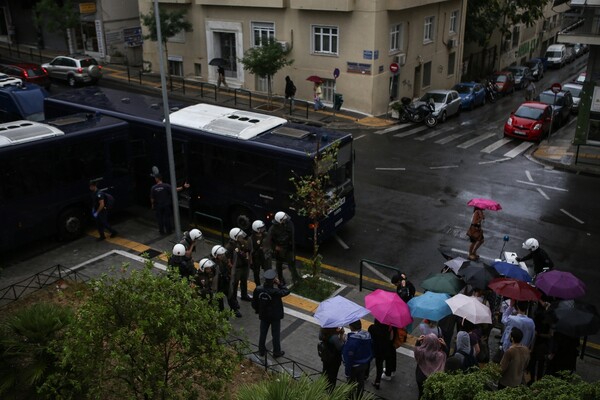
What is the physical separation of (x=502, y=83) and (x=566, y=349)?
3132 cm

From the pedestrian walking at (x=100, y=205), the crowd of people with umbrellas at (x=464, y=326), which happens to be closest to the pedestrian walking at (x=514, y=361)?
the crowd of people with umbrellas at (x=464, y=326)

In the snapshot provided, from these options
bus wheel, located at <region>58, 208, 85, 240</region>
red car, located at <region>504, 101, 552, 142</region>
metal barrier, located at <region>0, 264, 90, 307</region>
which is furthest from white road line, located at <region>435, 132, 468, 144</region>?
metal barrier, located at <region>0, 264, 90, 307</region>

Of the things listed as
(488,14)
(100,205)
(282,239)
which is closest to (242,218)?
(282,239)

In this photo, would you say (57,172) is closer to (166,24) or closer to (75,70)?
(75,70)

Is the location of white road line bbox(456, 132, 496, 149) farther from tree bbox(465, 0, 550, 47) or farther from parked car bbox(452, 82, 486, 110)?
tree bbox(465, 0, 550, 47)

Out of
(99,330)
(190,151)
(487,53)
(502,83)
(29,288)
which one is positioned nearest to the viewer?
(99,330)

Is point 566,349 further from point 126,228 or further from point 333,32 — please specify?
point 333,32

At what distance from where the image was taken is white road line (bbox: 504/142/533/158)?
2570 centimetres

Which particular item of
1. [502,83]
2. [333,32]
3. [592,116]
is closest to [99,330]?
[592,116]

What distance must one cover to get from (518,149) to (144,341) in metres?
22.8

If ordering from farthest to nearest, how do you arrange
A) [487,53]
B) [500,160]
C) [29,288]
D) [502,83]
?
[487,53] < [502,83] < [500,160] < [29,288]

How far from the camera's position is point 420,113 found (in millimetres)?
30594

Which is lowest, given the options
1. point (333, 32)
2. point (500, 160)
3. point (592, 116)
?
point (500, 160)

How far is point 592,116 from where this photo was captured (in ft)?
81.8
